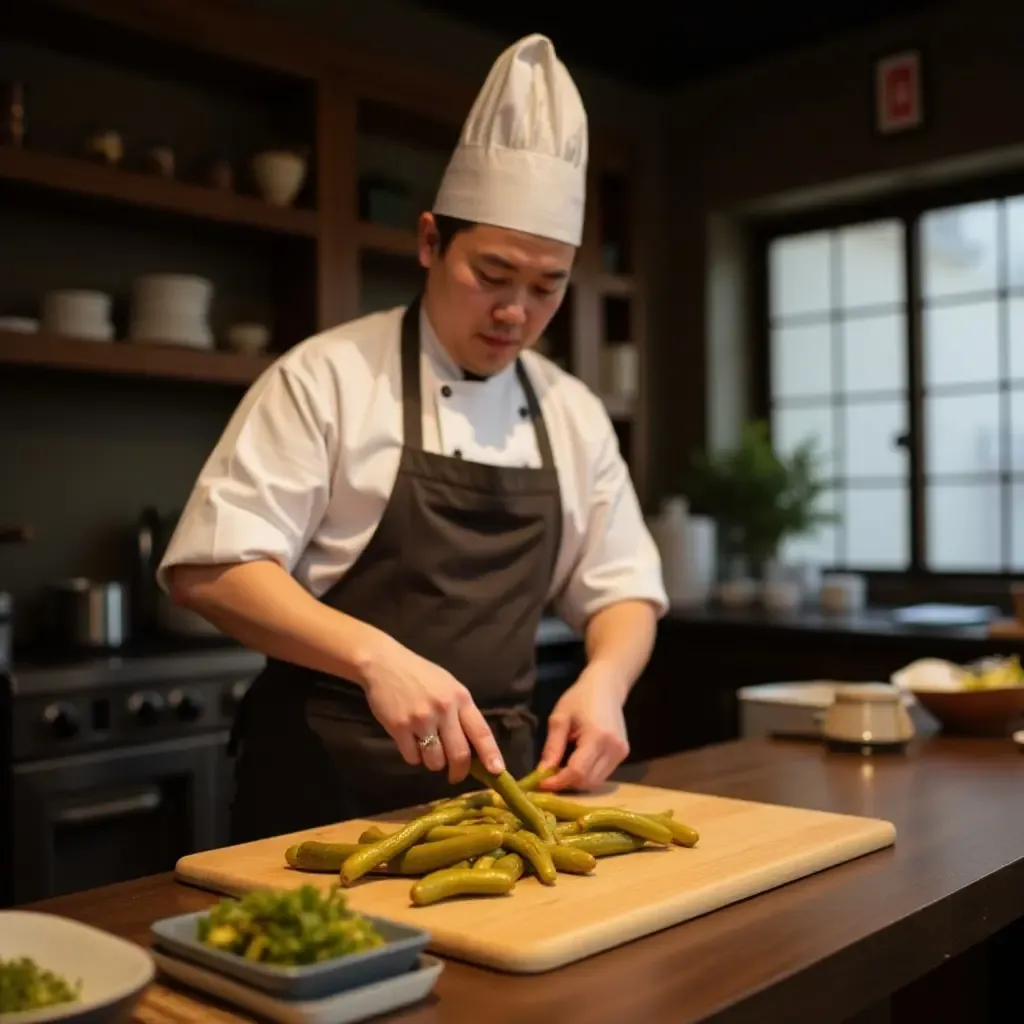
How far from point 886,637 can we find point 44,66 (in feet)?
8.06

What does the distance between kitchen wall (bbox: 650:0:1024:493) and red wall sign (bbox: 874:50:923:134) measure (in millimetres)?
32

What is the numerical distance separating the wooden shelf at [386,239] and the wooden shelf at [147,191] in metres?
0.16

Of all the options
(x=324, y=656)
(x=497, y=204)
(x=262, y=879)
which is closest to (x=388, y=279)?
(x=497, y=204)

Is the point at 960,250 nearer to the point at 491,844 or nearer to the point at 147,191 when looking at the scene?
the point at 147,191

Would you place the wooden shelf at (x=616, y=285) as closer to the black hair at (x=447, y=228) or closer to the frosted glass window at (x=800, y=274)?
the frosted glass window at (x=800, y=274)

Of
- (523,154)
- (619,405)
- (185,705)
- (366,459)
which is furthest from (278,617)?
(619,405)

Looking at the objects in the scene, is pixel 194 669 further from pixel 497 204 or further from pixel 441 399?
pixel 497 204

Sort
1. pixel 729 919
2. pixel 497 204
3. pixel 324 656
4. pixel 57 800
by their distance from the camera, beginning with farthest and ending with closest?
pixel 57 800
pixel 497 204
pixel 324 656
pixel 729 919

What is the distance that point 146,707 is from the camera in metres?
2.63

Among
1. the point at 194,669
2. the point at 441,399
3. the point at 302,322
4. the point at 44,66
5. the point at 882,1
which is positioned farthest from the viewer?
the point at 882,1

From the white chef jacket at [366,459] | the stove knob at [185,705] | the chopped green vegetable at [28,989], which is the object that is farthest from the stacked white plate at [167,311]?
the chopped green vegetable at [28,989]

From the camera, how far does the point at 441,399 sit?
5.99ft

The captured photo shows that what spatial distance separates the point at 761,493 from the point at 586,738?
8.59ft

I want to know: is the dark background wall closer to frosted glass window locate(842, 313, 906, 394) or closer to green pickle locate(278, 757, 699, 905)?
frosted glass window locate(842, 313, 906, 394)
